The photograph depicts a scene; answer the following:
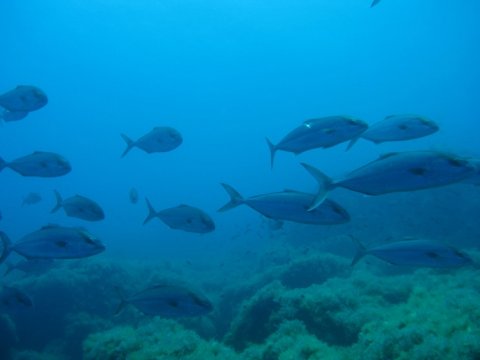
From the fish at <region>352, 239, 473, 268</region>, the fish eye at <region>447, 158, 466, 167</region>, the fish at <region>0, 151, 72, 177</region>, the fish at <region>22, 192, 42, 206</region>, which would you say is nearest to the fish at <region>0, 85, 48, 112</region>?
the fish at <region>0, 151, 72, 177</region>

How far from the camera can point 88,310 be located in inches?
472

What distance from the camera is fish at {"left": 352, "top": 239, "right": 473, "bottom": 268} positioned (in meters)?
4.52

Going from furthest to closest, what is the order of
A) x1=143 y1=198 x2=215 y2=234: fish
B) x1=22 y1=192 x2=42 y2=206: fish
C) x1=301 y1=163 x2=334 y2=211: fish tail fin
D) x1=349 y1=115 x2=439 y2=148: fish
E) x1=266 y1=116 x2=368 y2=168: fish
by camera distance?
x1=22 y1=192 x2=42 y2=206: fish < x1=143 y1=198 x2=215 y2=234: fish < x1=349 y1=115 x2=439 y2=148: fish < x1=266 y1=116 x2=368 y2=168: fish < x1=301 y1=163 x2=334 y2=211: fish tail fin

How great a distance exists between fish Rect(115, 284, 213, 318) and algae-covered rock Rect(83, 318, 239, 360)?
1.46 m

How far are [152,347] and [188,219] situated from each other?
2.25 metres

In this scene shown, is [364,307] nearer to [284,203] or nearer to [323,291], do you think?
[323,291]

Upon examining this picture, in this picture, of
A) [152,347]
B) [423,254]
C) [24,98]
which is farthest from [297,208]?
[24,98]

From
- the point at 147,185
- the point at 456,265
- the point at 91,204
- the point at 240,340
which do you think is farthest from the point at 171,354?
the point at 147,185

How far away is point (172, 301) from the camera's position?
4.65 meters

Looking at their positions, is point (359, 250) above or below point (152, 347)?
above

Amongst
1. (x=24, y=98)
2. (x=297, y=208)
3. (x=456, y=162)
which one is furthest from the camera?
(x=24, y=98)

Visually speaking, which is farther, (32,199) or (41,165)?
(32,199)

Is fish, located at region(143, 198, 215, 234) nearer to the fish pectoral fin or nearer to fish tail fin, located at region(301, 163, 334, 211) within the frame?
the fish pectoral fin

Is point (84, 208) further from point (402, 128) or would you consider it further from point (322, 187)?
point (402, 128)
